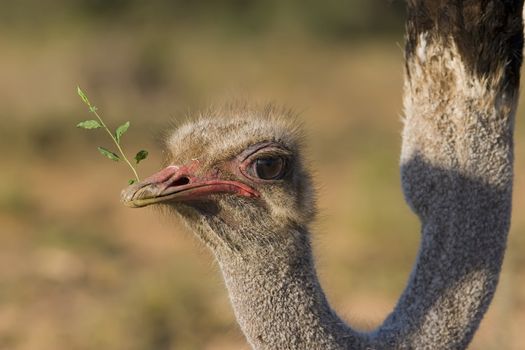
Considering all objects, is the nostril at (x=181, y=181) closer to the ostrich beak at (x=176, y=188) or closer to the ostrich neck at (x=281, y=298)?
the ostrich beak at (x=176, y=188)

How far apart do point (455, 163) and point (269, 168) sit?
811 mm

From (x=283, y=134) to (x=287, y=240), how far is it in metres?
0.34

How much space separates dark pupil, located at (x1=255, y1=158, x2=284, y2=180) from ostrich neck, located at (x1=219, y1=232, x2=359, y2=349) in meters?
0.20

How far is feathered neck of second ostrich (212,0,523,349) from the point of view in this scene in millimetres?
3645

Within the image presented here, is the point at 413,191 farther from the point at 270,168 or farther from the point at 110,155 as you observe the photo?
Answer: the point at 110,155

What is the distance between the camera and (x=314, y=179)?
3586mm

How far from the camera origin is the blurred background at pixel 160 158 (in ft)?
23.5

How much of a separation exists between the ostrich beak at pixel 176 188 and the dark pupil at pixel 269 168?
0.19ft

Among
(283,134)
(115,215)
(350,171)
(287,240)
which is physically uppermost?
(283,134)

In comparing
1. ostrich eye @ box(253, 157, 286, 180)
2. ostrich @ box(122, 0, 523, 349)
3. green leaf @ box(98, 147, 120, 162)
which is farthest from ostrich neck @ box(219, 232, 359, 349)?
green leaf @ box(98, 147, 120, 162)

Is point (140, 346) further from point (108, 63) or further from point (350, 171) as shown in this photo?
point (108, 63)

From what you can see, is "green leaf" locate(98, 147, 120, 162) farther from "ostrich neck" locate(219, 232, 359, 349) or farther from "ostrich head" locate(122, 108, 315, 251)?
"ostrich neck" locate(219, 232, 359, 349)

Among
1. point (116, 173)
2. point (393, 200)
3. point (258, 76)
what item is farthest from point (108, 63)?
point (393, 200)

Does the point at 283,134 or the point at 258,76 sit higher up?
the point at 283,134
